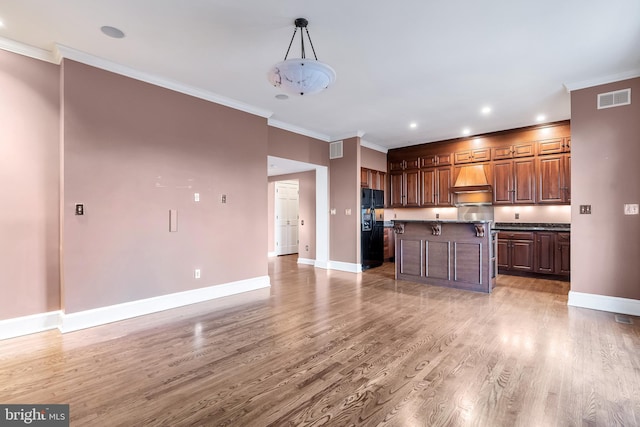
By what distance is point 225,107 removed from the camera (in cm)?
452

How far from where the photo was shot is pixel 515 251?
19.3 ft

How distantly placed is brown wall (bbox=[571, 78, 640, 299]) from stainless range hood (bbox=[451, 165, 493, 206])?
2357mm

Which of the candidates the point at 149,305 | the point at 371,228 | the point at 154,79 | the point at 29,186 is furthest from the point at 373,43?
the point at 371,228

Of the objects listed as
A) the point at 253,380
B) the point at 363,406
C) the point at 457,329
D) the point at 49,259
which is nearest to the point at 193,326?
the point at 253,380

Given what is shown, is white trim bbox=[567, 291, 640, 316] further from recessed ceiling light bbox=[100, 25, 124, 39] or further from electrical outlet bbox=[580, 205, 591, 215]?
recessed ceiling light bbox=[100, 25, 124, 39]

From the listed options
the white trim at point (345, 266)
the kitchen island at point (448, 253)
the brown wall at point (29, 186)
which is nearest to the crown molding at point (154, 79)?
the brown wall at point (29, 186)

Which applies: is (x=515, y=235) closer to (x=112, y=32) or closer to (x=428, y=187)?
(x=428, y=187)

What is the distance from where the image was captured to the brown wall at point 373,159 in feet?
22.9

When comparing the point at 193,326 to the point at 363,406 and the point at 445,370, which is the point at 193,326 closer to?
the point at 363,406

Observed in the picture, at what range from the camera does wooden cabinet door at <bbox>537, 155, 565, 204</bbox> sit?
18.4 ft

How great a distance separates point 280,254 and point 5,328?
21.0ft

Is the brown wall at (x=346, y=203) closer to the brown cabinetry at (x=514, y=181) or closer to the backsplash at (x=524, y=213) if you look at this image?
the backsplash at (x=524, y=213)

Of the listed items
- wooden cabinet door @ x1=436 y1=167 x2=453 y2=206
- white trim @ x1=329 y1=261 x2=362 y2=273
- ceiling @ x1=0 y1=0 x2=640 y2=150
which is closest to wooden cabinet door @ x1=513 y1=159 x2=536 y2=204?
wooden cabinet door @ x1=436 y1=167 x2=453 y2=206

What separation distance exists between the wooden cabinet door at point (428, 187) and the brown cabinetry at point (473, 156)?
0.57m
